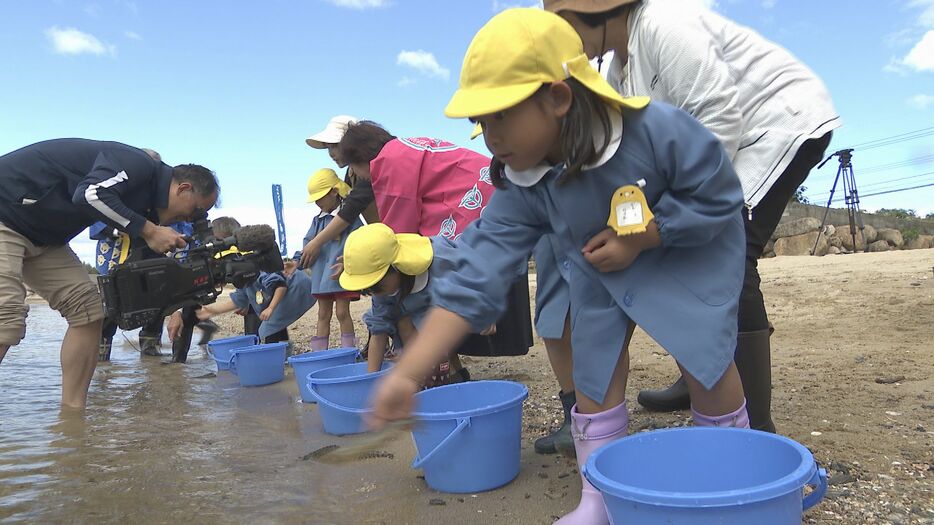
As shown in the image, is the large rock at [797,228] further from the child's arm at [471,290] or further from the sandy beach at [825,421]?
the child's arm at [471,290]

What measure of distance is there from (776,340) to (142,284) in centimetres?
412

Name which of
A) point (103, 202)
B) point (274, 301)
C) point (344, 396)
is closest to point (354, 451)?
point (344, 396)

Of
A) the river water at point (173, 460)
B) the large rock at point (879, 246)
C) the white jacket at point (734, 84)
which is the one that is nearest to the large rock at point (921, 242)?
the large rock at point (879, 246)

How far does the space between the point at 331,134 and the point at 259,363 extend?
5.66 ft

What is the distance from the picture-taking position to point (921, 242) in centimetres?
1666

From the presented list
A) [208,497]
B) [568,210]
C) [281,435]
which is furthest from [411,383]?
[281,435]

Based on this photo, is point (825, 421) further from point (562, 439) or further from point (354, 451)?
point (354, 451)

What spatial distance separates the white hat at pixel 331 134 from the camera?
4.76 m

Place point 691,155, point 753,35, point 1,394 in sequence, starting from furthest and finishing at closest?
point 1,394 → point 753,35 → point 691,155

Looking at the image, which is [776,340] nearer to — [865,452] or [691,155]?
[865,452]

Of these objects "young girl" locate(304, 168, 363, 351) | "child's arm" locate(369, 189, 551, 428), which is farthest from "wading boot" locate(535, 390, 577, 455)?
"young girl" locate(304, 168, 363, 351)

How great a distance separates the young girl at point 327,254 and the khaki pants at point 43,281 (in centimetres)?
145

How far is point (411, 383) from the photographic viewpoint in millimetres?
1605

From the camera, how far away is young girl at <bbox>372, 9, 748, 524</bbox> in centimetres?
158
